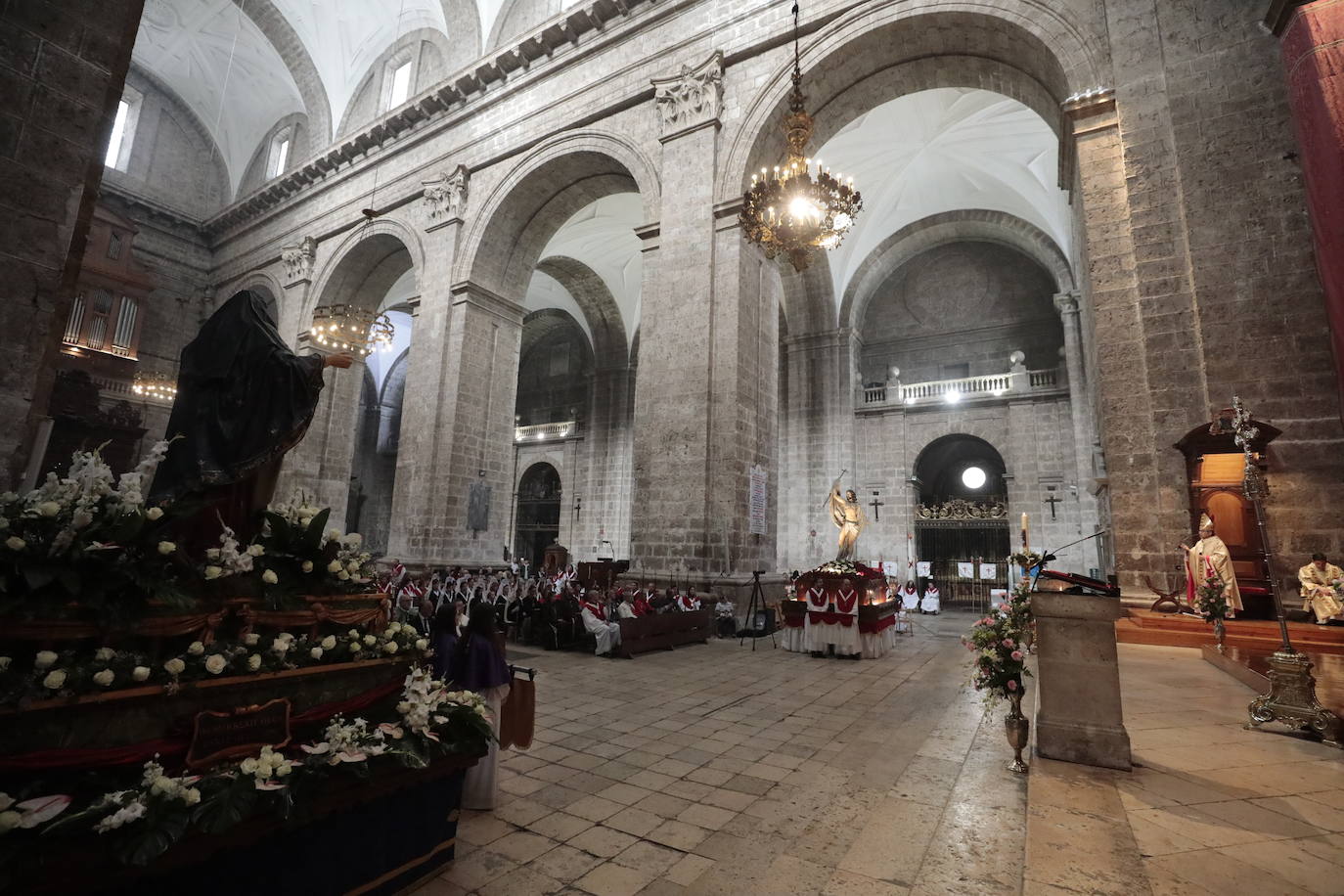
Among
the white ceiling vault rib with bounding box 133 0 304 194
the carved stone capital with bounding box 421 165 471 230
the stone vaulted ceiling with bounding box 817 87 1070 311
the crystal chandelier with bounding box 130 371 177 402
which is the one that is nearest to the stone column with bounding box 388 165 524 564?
the carved stone capital with bounding box 421 165 471 230

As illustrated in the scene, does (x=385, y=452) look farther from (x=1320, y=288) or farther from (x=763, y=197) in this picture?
(x=1320, y=288)

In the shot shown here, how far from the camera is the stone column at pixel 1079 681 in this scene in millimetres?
3547

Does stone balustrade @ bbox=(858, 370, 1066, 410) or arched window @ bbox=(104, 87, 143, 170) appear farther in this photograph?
arched window @ bbox=(104, 87, 143, 170)

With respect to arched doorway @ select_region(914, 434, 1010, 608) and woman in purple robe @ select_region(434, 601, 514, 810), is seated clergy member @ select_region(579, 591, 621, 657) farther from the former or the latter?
arched doorway @ select_region(914, 434, 1010, 608)

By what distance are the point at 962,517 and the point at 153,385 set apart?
22.2 meters

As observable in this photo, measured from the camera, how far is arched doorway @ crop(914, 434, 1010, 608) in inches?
663

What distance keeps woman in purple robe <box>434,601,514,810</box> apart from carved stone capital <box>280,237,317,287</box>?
56.1 feet

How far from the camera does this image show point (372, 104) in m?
16.9

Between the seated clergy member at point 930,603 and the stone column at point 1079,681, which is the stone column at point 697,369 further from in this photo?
the seated clergy member at point 930,603

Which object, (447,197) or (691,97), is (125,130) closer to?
(447,197)

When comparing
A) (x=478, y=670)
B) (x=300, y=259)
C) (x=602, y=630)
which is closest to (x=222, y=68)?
(x=300, y=259)

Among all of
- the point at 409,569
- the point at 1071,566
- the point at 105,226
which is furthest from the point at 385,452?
the point at 1071,566

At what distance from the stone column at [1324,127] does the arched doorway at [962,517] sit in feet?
35.1

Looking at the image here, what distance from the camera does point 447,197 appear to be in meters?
14.2
